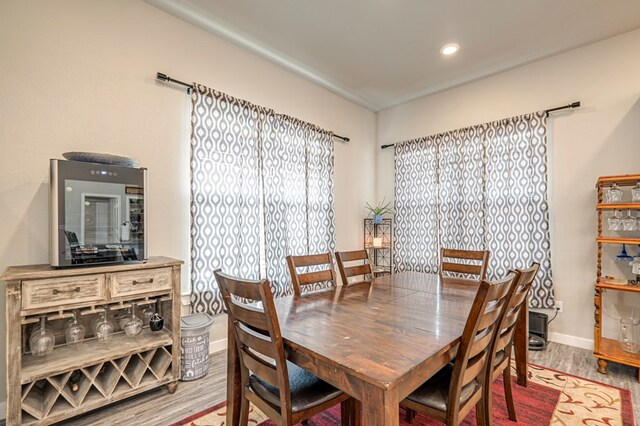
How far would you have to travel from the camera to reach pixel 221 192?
113 inches

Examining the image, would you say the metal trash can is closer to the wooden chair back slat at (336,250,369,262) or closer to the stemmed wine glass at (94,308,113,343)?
the stemmed wine glass at (94,308,113,343)

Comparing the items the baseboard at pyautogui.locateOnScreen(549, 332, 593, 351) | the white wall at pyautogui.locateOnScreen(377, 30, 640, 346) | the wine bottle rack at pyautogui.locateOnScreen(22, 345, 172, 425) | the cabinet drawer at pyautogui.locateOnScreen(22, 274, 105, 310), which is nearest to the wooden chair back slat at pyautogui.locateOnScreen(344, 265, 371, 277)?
the wine bottle rack at pyautogui.locateOnScreen(22, 345, 172, 425)

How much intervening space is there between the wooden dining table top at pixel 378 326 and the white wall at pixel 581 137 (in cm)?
162

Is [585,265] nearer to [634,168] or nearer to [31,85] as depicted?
[634,168]

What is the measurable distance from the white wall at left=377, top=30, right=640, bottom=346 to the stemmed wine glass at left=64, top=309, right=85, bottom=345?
4181 millimetres

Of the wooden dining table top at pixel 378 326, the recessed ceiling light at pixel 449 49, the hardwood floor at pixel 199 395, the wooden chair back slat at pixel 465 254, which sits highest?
the recessed ceiling light at pixel 449 49

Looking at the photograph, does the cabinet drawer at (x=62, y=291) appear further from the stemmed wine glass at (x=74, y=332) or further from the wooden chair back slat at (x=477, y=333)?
the wooden chair back slat at (x=477, y=333)

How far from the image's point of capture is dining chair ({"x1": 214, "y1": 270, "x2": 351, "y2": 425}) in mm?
1205

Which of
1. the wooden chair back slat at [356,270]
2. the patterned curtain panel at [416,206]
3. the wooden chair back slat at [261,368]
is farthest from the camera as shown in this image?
the patterned curtain panel at [416,206]

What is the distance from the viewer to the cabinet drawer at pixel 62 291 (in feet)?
5.44

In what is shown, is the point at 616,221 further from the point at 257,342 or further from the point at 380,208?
the point at 257,342

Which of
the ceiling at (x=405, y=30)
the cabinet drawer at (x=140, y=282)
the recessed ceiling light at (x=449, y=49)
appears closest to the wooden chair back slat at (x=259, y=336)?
the cabinet drawer at (x=140, y=282)

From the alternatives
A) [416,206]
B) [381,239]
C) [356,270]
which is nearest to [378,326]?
[356,270]

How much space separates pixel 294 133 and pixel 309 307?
2342 millimetres
